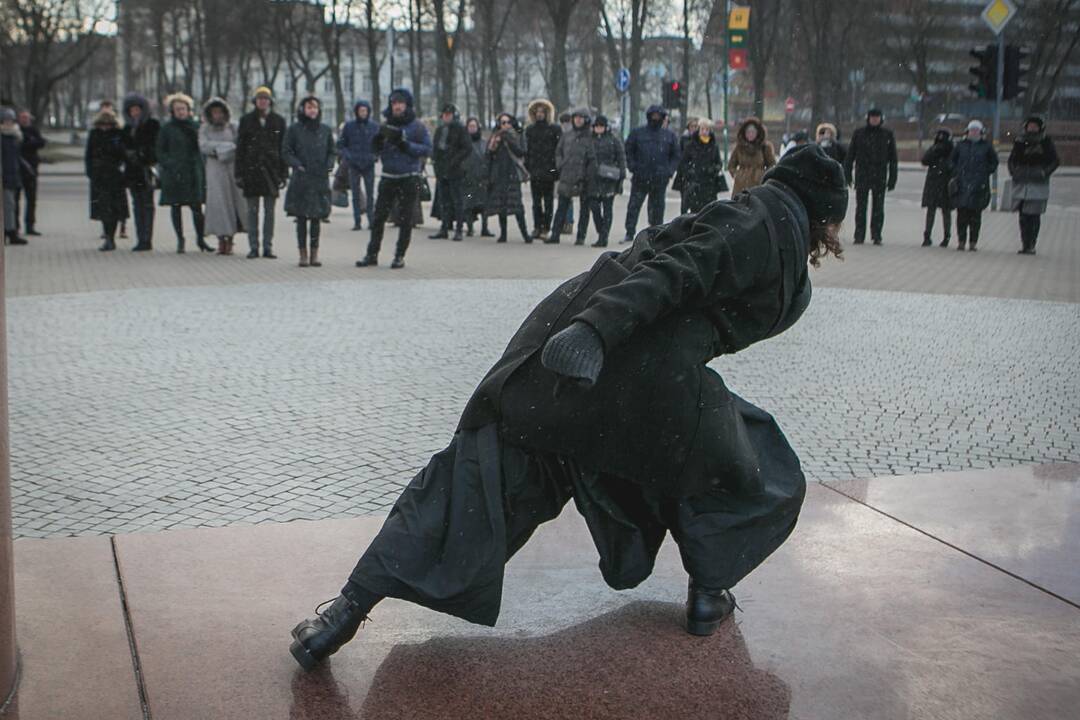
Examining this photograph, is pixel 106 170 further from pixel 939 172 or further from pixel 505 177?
pixel 939 172

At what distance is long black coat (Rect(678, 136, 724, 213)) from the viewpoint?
15.7 meters

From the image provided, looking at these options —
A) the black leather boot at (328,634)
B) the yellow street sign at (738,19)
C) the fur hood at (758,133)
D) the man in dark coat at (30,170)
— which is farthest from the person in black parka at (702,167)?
the yellow street sign at (738,19)

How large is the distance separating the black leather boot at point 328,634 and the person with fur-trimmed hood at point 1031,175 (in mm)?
14349

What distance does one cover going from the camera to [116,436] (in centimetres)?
591

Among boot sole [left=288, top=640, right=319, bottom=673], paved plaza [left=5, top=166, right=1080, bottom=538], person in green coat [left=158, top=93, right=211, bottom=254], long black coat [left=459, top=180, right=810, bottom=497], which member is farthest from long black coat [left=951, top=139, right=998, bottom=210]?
boot sole [left=288, top=640, right=319, bottom=673]

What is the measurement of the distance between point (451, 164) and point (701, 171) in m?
3.36

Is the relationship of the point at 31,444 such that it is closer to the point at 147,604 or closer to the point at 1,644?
the point at 147,604

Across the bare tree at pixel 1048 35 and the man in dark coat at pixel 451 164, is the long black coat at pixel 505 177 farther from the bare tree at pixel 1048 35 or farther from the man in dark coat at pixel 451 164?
the bare tree at pixel 1048 35

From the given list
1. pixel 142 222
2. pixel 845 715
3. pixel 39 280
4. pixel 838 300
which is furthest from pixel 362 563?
pixel 142 222

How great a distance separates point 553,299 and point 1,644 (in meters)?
1.55

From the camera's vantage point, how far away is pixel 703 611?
3543 mm

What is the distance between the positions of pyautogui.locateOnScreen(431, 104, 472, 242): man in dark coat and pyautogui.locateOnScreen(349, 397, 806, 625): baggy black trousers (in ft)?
43.5

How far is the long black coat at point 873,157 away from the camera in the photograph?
56.8 ft

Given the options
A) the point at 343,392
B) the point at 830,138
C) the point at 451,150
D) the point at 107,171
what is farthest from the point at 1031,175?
the point at 343,392
